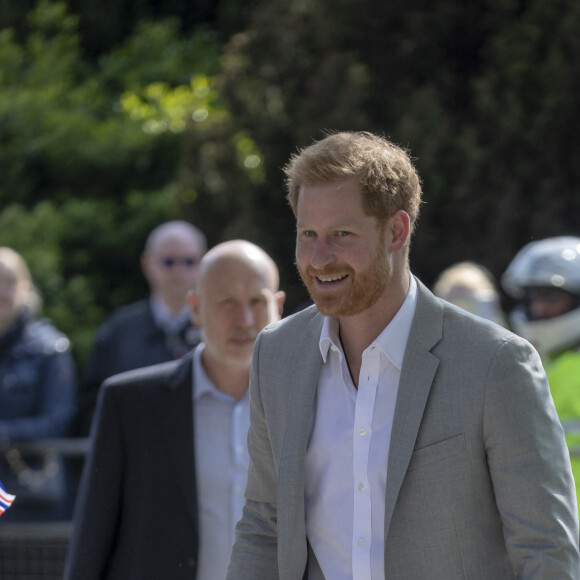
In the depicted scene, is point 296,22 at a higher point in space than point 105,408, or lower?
higher

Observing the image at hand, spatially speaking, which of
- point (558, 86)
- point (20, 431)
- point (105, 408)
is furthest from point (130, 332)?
point (558, 86)

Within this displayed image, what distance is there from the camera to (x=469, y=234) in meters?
10.6

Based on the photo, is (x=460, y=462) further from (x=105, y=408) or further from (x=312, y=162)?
(x=105, y=408)

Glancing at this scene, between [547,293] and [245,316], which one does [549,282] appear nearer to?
[547,293]

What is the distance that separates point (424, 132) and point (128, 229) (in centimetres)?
549

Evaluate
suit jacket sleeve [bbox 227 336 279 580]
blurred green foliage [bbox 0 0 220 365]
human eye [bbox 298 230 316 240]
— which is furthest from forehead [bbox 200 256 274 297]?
blurred green foliage [bbox 0 0 220 365]

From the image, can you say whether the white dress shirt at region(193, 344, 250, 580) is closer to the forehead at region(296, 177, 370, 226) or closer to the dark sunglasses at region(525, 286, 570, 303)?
the forehead at region(296, 177, 370, 226)

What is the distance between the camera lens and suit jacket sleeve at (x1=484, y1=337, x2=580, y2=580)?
3.16 metres

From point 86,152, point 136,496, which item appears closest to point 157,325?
point 136,496

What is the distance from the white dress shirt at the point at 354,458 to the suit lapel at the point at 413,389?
0.17 ft

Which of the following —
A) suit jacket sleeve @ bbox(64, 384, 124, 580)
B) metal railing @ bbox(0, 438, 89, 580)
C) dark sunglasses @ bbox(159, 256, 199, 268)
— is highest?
dark sunglasses @ bbox(159, 256, 199, 268)

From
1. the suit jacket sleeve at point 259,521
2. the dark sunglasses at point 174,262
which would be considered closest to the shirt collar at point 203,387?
the suit jacket sleeve at point 259,521

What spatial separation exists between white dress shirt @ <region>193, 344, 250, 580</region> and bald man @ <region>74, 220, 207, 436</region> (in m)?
2.63

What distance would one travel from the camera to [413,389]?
3.31 metres
